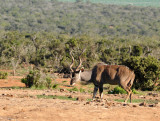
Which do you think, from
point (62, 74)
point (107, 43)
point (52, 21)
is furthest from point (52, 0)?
point (62, 74)

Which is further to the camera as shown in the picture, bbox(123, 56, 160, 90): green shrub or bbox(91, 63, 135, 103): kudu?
bbox(123, 56, 160, 90): green shrub

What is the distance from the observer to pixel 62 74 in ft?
110

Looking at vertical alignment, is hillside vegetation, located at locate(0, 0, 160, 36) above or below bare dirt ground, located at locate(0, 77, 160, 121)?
above

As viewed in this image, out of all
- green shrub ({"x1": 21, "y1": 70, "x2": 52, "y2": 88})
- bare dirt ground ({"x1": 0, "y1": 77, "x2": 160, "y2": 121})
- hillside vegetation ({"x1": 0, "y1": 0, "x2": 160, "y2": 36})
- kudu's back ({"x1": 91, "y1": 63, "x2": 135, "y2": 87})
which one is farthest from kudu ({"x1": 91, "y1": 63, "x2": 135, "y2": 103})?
hillside vegetation ({"x1": 0, "y1": 0, "x2": 160, "y2": 36})

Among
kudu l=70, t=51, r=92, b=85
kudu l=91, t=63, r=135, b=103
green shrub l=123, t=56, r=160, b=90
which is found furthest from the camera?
green shrub l=123, t=56, r=160, b=90

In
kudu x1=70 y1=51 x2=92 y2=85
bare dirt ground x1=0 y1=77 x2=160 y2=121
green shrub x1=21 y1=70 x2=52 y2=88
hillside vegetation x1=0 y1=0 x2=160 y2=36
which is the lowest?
green shrub x1=21 y1=70 x2=52 y2=88

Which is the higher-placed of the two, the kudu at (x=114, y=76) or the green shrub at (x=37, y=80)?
the kudu at (x=114, y=76)

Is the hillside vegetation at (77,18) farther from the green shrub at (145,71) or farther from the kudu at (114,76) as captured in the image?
the kudu at (114,76)

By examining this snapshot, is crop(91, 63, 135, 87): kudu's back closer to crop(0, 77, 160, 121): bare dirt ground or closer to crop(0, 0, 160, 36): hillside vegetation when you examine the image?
crop(0, 77, 160, 121): bare dirt ground

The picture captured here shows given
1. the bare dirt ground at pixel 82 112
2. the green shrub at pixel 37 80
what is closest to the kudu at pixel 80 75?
the bare dirt ground at pixel 82 112

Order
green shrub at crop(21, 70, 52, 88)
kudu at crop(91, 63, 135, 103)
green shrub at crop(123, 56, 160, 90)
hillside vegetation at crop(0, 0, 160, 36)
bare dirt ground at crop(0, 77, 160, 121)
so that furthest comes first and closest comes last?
hillside vegetation at crop(0, 0, 160, 36)
green shrub at crop(21, 70, 52, 88)
green shrub at crop(123, 56, 160, 90)
kudu at crop(91, 63, 135, 103)
bare dirt ground at crop(0, 77, 160, 121)

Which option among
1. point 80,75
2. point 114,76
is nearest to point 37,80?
point 80,75

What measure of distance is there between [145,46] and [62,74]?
21.9 metres

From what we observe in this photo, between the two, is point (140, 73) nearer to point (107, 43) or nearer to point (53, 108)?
point (53, 108)
